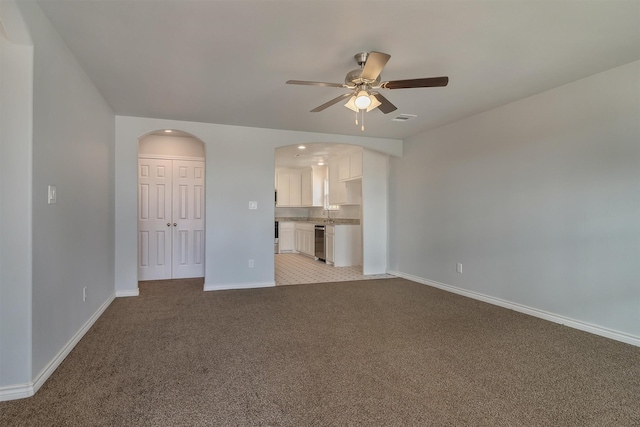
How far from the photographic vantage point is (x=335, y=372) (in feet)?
7.34

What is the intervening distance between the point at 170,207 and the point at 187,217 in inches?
12.5

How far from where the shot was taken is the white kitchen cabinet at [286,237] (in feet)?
29.8

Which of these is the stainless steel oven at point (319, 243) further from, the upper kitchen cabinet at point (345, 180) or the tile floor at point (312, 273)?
the upper kitchen cabinet at point (345, 180)

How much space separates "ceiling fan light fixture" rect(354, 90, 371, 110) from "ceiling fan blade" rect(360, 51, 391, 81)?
128mm

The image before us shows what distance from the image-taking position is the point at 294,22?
2.20 metres

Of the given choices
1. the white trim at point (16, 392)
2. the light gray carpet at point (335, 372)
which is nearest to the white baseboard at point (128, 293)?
the light gray carpet at point (335, 372)

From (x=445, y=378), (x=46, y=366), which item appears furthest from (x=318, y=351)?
(x=46, y=366)

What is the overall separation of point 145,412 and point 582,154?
4.13 metres

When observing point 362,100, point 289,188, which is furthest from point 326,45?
point 289,188

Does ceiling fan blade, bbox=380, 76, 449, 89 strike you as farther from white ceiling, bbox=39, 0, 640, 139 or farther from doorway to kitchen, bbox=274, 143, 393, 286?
doorway to kitchen, bbox=274, 143, 393, 286

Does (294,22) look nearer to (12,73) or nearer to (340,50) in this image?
(340,50)

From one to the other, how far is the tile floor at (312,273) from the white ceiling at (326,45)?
117 inches

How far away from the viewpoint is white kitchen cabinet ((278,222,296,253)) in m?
9.09

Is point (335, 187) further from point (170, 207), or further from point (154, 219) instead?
point (154, 219)
